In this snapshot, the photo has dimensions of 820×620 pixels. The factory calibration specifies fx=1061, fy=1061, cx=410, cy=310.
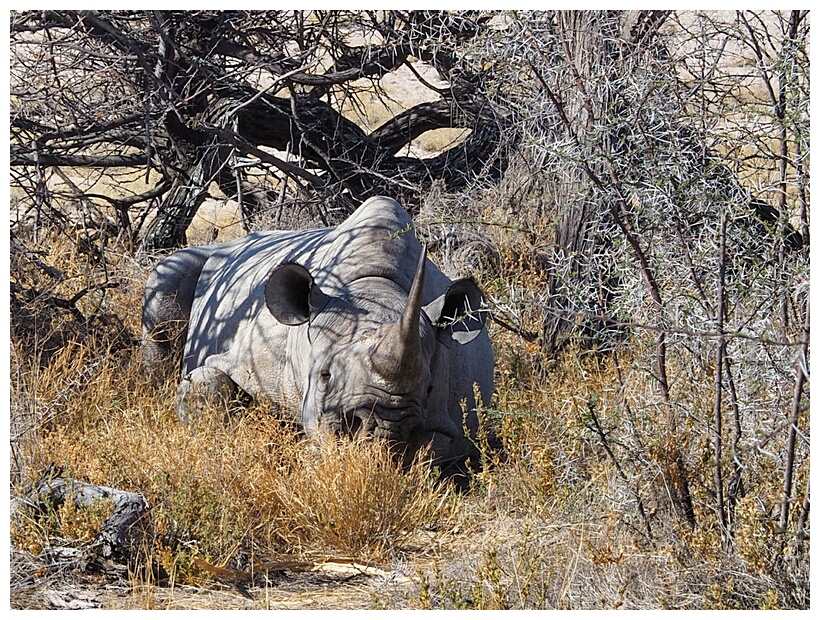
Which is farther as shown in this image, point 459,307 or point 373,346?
point 459,307

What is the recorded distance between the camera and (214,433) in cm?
625

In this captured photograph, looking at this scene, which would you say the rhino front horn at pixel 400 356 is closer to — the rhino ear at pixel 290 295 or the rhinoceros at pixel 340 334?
the rhinoceros at pixel 340 334

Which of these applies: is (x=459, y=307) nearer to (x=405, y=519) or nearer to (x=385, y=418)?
(x=385, y=418)

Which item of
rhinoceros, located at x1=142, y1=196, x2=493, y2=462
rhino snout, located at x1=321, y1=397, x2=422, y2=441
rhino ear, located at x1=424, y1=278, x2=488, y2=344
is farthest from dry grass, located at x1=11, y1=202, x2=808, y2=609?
rhino ear, located at x1=424, y1=278, x2=488, y2=344

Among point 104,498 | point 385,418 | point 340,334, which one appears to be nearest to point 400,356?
point 385,418

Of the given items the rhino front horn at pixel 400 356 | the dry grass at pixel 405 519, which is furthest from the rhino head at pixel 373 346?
the dry grass at pixel 405 519

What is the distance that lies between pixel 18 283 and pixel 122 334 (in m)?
0.87

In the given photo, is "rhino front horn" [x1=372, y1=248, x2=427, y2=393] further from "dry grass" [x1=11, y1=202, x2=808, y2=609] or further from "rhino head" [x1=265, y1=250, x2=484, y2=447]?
"dry grass" [x1=11, y1=202, x2=808, y2=609]

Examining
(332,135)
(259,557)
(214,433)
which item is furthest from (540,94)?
(332,135)

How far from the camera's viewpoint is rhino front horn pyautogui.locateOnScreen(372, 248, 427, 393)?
5680mm

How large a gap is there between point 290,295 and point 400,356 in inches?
45.3

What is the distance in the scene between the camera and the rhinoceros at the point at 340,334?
588 centimetres

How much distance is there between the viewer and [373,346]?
19.5 ft

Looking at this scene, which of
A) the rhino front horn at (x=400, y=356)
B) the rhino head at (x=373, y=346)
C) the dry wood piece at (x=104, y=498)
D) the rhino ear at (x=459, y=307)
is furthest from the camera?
the rhino ear at (x=459, y=307)
